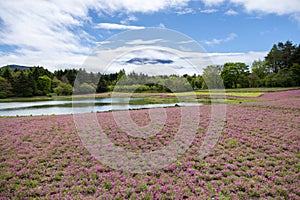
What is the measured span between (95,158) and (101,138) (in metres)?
2.62

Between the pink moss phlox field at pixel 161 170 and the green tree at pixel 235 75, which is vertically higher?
the green tree at pixel 235 75

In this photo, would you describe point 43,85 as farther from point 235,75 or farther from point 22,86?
point 235,75

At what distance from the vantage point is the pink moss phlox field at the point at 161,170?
5828 mm

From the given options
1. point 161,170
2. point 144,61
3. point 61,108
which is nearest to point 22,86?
point 61,108

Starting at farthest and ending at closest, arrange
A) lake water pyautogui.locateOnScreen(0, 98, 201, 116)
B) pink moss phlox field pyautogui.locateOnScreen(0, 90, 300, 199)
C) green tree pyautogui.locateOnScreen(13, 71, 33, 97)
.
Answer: green tree pyautogui.locateOnScreen(13, 71, 33, 97) → lake water pyautogui.locateOnScreen(0, 98, 201, 116) → pink moss phlox field pyautogui.locateOnScreen(0, 90, 300, 199)

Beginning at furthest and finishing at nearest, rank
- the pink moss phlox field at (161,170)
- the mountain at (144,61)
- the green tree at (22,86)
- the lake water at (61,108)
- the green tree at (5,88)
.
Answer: the green tree at (22,86) < the green tree at (5,88) < the lake water at (61,108) < the mountain at (144,61) < the pink moss phlox field at (161,170)

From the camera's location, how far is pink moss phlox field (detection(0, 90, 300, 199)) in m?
5.83

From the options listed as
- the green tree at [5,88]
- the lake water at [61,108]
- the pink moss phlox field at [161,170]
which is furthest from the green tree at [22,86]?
the pink moss phlox field at [161,170]

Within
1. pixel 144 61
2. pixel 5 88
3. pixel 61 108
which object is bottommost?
pixel 61 108

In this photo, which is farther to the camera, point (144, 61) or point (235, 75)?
point (235, 75)

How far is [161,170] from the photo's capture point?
7195 millimetres

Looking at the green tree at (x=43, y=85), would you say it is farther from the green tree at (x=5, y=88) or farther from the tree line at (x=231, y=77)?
the green tree at (x=5, y=88)

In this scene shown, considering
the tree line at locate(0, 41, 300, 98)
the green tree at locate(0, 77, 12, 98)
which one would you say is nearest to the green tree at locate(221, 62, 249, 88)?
the tree line at locate(0, 41, 300, 98)

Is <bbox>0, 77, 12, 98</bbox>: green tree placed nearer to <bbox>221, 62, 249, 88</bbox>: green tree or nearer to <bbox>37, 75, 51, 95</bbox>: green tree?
Answer: <bbox>37, 75, 51, 95</bbox>: green tree
